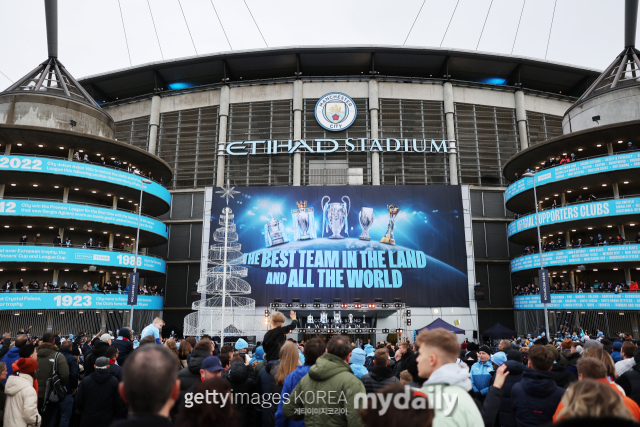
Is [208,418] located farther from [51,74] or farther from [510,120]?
[510,120]

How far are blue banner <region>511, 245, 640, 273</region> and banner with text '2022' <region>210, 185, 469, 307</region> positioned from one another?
645 cm

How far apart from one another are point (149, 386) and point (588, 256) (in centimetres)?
3721

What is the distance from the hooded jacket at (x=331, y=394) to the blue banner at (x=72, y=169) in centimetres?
3527

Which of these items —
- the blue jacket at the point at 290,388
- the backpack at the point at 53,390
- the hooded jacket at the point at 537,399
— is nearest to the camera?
the hooded jacket at the point at 537,399

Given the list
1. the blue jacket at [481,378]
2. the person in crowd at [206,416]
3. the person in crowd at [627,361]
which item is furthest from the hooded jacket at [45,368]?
the person in crowd at [627,361]

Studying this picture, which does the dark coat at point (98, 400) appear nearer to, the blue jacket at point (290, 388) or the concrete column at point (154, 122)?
the blue jacket at point (290, 388)

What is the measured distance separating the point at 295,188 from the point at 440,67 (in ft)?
74.6

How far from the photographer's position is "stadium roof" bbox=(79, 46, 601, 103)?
154 ft

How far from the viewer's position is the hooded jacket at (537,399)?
4898 millimetres

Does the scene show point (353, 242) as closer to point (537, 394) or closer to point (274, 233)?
point (274, 233)

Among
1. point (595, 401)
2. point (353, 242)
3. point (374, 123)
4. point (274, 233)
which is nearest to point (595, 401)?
point (595, 401)

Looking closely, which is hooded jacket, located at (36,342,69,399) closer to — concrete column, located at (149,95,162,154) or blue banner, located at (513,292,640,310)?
blue banner, located at (513,292,640,310)

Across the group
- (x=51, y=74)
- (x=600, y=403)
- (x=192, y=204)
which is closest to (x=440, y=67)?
(x=192, y=204)

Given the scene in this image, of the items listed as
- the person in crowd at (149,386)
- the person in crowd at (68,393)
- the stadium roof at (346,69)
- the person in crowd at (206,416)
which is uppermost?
the stadium roof at (346,69)
